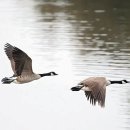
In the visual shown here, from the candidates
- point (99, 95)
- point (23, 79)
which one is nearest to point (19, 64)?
point (23, 79)

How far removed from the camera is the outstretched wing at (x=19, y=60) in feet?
41.6

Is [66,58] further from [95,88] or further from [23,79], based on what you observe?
[95,88]

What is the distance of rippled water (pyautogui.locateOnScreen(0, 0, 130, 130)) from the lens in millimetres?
16203

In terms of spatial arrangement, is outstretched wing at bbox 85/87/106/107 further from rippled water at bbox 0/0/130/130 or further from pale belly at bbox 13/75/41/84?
rippled water at bbox 0/0/130/130

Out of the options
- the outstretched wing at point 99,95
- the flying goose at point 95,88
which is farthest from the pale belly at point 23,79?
the outstretched wing at point 99,95

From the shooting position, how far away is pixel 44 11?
33.3 metres

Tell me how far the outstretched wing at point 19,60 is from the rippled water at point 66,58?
8.95 ft

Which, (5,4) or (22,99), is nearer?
(22,99)

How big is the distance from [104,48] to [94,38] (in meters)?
1.95

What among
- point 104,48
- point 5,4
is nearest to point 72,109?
point 104,48

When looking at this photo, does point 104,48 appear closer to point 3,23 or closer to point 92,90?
point 3,23

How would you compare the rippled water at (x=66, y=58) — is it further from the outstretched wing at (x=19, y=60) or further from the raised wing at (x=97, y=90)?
the raised wing at (x=97, y=90)

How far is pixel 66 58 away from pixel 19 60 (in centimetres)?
926

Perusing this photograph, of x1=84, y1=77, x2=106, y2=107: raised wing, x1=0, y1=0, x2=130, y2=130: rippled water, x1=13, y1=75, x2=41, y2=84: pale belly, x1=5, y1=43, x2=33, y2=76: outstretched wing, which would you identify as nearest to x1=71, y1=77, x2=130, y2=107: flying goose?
x1=84, y1=77, x2=106, y2=107: raised wing
